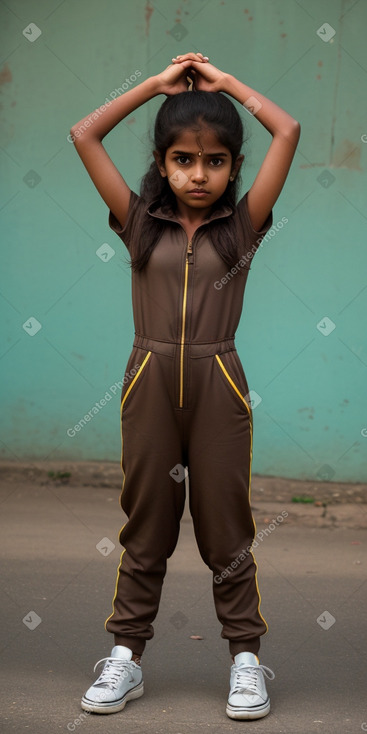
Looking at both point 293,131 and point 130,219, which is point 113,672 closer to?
point 130,219

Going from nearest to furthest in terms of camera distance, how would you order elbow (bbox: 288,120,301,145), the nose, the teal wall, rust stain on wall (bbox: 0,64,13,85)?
the nose < elbow (bbox: 288,120,301,145) < the teal wall < rust stain on wall (bbox: 0,64,13,85)

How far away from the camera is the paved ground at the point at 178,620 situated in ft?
10.2

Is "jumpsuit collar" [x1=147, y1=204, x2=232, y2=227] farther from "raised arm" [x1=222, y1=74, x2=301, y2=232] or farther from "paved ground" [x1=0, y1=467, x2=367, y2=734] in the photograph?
"paved ground" [x1=0, y1=467, x2=367, y2=734]

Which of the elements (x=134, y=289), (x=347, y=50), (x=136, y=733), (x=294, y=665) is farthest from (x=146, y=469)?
(x=347, y=50)

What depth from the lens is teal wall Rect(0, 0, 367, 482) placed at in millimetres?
5340

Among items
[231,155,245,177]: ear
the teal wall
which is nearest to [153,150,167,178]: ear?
[231,155,245,177]: ear

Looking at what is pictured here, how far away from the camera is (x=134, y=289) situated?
3162mm

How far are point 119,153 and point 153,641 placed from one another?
9.27 feet

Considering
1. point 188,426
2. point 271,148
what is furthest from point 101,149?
point 188,426

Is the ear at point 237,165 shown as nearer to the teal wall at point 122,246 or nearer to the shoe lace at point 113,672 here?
the shoe lace at point 113,672

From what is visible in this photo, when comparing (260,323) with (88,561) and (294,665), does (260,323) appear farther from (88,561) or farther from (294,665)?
(294,665)

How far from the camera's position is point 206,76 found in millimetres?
3066

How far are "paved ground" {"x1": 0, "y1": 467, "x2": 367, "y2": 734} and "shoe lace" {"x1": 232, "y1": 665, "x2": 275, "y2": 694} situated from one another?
3.8 inches

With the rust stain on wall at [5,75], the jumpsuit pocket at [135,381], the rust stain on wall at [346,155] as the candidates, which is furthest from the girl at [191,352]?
the rust stain on wall at [5,75]
